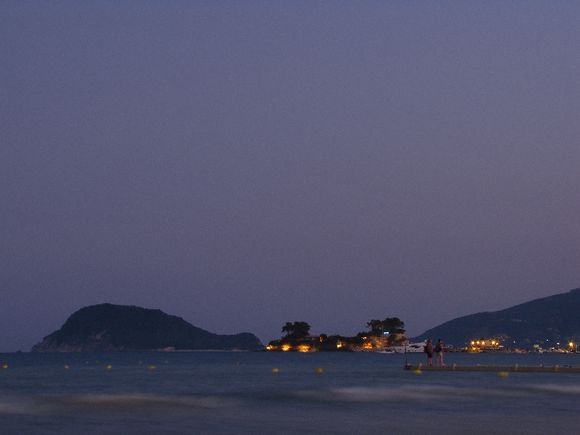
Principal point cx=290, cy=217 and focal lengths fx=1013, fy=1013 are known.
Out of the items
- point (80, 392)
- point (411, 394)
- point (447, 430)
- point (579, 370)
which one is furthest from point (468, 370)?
point (447, 430)

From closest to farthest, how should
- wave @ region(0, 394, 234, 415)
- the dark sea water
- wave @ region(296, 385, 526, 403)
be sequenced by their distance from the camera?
the dark sea water
wave @ region(0, 394, 234, 415)
wave @ region(296, 385, 526, 403)

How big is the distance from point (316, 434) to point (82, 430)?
10.6 meters

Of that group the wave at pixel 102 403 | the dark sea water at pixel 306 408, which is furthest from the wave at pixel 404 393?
the wave at pixel 102 403

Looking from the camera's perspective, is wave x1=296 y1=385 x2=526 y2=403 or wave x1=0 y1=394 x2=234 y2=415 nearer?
wave x1=0 y1=394 x2=234 y2=415

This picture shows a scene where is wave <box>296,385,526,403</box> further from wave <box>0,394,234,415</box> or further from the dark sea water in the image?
wave <box>0,394,234,415</box>

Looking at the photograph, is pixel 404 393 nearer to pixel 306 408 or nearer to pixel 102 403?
pixel 306 408

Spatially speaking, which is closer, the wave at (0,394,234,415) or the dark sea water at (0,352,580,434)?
the dark sea water at (0,352,580,434)

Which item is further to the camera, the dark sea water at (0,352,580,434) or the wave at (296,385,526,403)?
the wave at (296,385,526,403)

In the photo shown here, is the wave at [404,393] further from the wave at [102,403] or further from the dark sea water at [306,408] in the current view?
the wave at [102,403]

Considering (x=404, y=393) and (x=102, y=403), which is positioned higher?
(x=404, y=393)

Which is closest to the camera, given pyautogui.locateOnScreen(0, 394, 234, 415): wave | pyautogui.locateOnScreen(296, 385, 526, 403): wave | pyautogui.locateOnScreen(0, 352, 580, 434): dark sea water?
pyautogui.locateOnScreen(0, 352, 580, 434): dark sea water

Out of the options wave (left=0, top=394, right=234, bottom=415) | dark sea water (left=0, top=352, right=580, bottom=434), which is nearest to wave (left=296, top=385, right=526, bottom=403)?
dark sea water (left=0, top=352, right=580, bottom=434)

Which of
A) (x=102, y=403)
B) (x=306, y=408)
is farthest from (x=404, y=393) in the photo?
(x=102, y=403)

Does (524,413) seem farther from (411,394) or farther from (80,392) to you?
(80,392)
